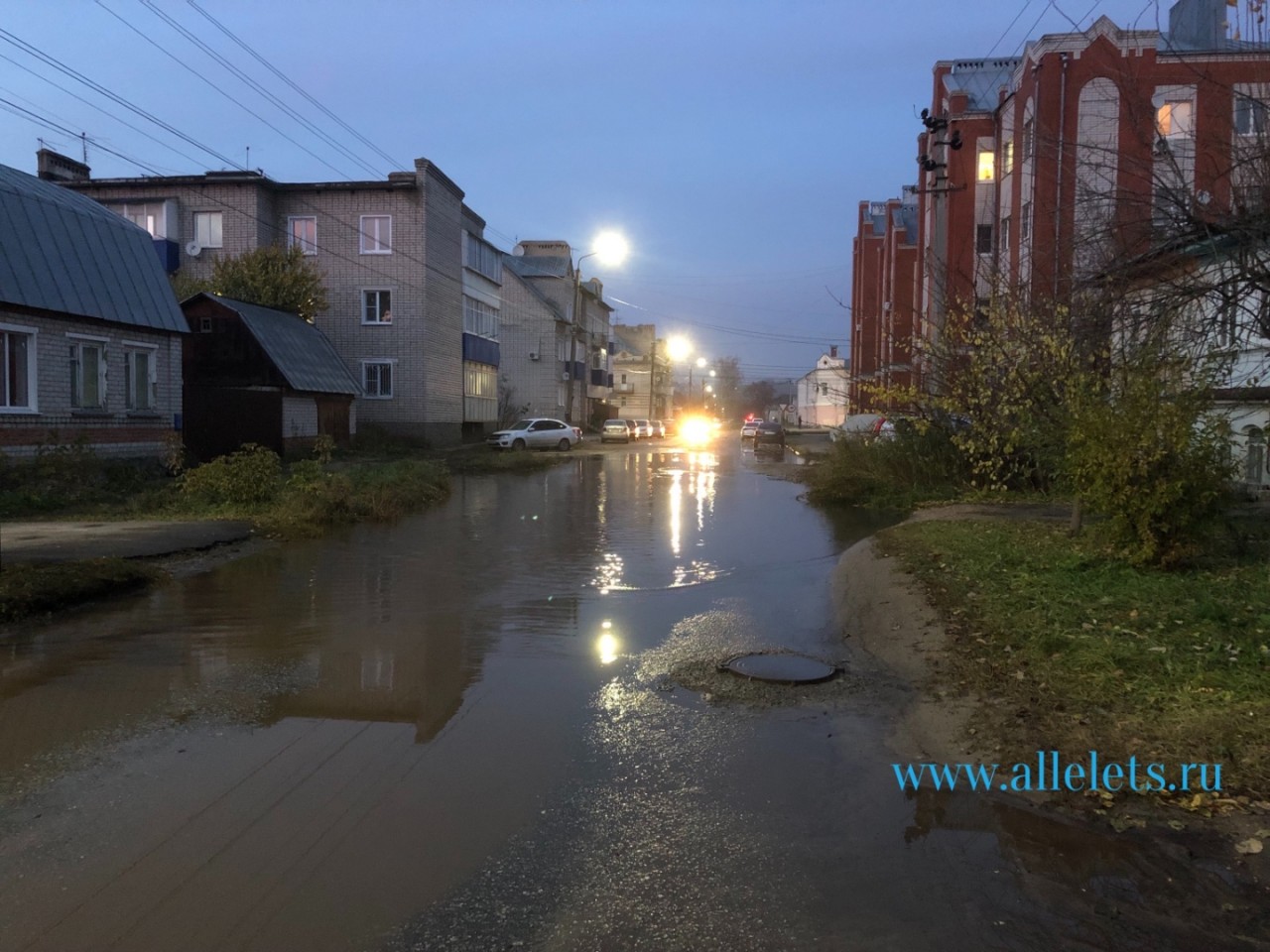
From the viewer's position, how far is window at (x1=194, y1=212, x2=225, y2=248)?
128 feet

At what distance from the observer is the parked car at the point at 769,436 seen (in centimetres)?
4700

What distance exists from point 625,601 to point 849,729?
4.57 meters

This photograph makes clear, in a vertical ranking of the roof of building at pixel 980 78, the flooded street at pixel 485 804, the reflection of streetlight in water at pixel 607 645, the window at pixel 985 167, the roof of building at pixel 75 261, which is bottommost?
the flooded street at pixel 485 804

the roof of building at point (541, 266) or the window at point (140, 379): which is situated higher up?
the roof of building at point (541, 266)

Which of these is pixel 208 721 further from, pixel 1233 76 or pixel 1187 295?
pixel 1233 76

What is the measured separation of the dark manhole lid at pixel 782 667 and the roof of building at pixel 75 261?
1599 cm

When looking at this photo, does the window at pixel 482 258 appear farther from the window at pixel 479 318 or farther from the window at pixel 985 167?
the window at pixel 985 167

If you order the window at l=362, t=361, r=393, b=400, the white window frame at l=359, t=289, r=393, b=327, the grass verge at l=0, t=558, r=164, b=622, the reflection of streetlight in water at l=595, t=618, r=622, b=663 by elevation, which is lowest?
the reflection of streetlight in water at l=595, t=618, r=622, b=663

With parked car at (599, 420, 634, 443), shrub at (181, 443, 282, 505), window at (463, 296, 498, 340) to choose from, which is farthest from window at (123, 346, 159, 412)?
parked car at (599, 420, 634, 443)

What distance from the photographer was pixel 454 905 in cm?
394

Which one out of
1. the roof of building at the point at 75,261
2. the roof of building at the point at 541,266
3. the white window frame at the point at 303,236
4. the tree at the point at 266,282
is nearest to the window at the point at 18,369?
the roof of building at the point at 75,261

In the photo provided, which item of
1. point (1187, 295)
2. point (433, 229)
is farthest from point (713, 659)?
point (433, 229)

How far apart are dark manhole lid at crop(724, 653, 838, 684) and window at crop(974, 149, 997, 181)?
123 feet

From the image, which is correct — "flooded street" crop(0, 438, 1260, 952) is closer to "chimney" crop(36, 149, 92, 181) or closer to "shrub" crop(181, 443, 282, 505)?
"shrub" crop(181, 443, 282, 505)
